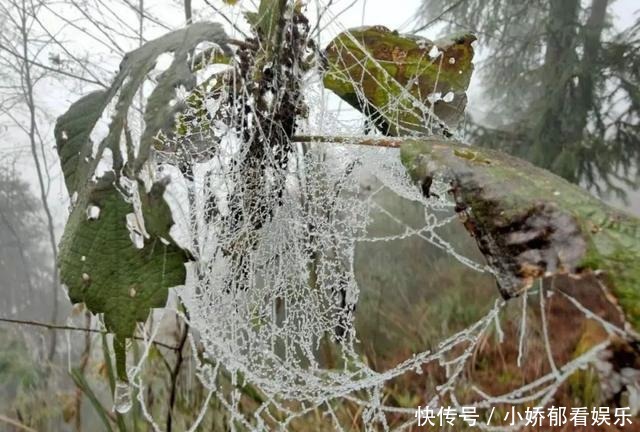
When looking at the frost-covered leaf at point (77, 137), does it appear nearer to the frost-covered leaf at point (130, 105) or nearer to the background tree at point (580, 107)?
the frost-covered leaf at point (130, 105)

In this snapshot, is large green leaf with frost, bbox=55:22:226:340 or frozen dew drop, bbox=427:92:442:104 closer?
large green leaf with frost, bbox=55:22:226:340

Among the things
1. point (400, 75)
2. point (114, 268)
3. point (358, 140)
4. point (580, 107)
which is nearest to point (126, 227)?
point (114, 268)

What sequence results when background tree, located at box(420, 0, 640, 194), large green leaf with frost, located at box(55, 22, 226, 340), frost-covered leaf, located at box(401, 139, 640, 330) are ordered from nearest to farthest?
frost-covered leaf, located at box(401, 139, 640, 330)
large green leaf with frost, located at box(55, 22, 226, 340)
background tree, located at box(420, 0, 640, 194)

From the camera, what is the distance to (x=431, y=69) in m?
0.48

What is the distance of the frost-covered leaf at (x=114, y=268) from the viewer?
0.99 feet

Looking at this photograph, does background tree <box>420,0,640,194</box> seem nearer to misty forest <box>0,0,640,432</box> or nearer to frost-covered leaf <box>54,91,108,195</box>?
misty forest <box>0,0,640,432</box>

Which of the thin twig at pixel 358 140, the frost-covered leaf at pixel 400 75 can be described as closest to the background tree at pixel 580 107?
the frost-covered leaf at pixel 400 75

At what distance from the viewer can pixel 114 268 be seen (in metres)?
0.31

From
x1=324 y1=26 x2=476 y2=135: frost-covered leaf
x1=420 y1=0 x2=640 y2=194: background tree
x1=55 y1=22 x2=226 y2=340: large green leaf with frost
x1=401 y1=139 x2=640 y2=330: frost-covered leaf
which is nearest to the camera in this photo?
x1=401 y1=139 x2=640 y2=330: frost-covered leaf

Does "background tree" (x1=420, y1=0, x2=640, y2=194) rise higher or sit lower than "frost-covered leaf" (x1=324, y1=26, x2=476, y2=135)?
higher

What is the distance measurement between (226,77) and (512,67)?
2519 mm

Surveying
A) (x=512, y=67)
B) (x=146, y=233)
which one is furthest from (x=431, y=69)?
(x=512, y=67)

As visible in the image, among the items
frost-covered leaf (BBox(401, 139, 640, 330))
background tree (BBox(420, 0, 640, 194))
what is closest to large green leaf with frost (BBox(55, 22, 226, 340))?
frost-covered leaf (BBox(401, 139, 640, 330))

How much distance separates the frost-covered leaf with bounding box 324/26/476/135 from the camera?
1.48ft
